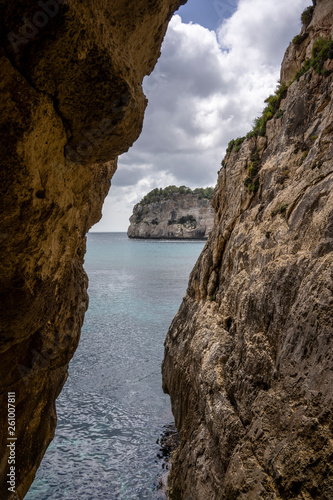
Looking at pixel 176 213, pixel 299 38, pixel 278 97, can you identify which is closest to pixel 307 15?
A: pixel 299 38

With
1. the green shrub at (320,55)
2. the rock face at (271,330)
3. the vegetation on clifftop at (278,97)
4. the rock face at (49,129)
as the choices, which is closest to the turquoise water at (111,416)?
the rock face at (271,330)

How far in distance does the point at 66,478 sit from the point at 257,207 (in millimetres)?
10377

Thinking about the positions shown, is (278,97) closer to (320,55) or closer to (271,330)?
(320,55)

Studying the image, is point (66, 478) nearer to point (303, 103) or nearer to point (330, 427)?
point (330, 427)

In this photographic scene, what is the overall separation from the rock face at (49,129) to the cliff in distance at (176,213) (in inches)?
4857

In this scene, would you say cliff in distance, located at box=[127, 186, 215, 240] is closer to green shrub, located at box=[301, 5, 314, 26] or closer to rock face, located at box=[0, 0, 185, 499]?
green shrub, located at box=[301, 5, 314, 26]

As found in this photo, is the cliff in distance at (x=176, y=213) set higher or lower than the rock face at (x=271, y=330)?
higher

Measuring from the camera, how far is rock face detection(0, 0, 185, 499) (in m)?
3.51

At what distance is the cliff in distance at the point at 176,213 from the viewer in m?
132

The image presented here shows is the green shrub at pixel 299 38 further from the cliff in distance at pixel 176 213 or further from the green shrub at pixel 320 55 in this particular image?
the cliff in distance at pixel 176 213

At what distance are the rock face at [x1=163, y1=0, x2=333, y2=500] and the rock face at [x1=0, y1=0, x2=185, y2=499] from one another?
12.6 feet

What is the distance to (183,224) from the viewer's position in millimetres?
136500

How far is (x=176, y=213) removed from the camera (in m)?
138

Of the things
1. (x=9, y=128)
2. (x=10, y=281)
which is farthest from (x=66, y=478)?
(x=9, y=128)
